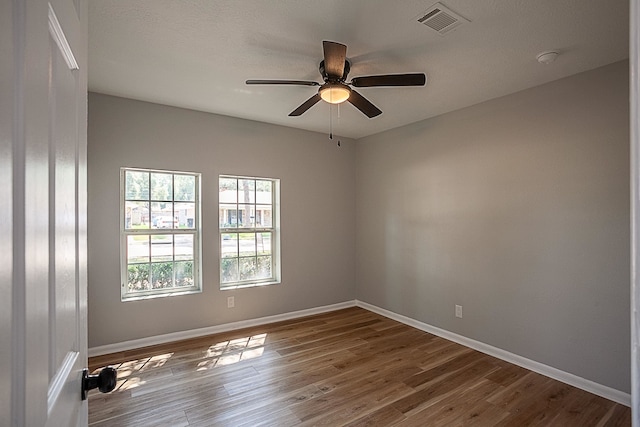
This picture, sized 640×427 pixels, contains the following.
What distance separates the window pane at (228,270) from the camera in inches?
156

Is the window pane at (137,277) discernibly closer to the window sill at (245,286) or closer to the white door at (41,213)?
the window sill at (245,286)

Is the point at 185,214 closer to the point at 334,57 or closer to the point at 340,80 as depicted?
the point at 340,80

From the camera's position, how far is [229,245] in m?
4.04

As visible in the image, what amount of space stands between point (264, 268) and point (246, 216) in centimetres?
77

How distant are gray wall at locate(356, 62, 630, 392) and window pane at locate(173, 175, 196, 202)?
2701 mm

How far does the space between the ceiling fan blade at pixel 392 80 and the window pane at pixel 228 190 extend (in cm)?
235

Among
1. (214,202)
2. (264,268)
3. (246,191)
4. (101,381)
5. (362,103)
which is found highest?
(362,103)

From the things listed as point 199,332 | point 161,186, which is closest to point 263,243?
point 199,332

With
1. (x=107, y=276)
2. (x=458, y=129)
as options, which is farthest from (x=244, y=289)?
(x=458, y=129)

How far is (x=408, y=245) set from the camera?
13.8 feet

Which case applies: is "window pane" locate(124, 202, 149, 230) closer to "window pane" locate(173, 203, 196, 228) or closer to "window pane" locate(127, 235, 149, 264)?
"window pane" locate(127, 235, 149, 264)

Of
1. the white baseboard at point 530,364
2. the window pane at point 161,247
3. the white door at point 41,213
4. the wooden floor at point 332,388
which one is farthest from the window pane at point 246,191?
the white door at point 41,213

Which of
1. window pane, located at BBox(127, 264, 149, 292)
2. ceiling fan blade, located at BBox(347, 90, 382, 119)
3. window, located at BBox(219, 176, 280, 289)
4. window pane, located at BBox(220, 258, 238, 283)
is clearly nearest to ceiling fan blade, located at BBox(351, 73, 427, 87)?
ceiling fan blade, located at BBox(347, 90, 382, 119)

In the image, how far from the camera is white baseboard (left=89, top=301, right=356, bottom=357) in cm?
322
